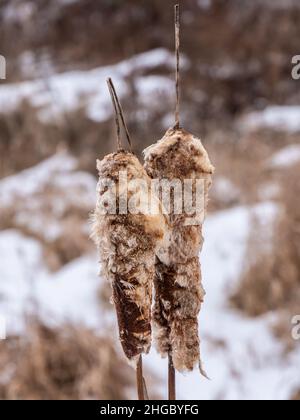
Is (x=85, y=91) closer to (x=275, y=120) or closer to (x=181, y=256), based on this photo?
(x=275, y=120)

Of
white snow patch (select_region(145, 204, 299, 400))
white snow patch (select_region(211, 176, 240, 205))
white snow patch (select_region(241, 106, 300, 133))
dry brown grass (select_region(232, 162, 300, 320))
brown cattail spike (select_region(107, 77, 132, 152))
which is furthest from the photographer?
white snow patch (select_region(241, 106, 300, 133))

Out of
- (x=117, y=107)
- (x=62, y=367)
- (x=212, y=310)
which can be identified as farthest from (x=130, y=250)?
(x=212, y=310)

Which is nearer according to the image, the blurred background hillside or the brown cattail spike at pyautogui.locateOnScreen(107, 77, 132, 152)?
the brown cattail spike at pyautogui.locateOnScreen(107, 77, 132, 152)

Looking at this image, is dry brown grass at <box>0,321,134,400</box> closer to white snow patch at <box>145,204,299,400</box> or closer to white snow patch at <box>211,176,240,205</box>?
white snow patch at <box>145,204,299,400</box>

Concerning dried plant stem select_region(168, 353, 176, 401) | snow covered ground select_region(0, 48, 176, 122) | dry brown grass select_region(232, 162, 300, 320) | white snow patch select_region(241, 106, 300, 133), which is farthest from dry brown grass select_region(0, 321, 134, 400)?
snow covered ground select_region(0, 48, 176, 122)

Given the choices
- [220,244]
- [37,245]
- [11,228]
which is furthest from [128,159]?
[11,228]

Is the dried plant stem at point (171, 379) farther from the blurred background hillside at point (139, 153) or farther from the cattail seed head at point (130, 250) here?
the blurred background hillside at point (139, 153)

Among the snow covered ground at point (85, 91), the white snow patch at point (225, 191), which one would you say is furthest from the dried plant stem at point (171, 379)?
the snow covered ground at point (85, 91)
